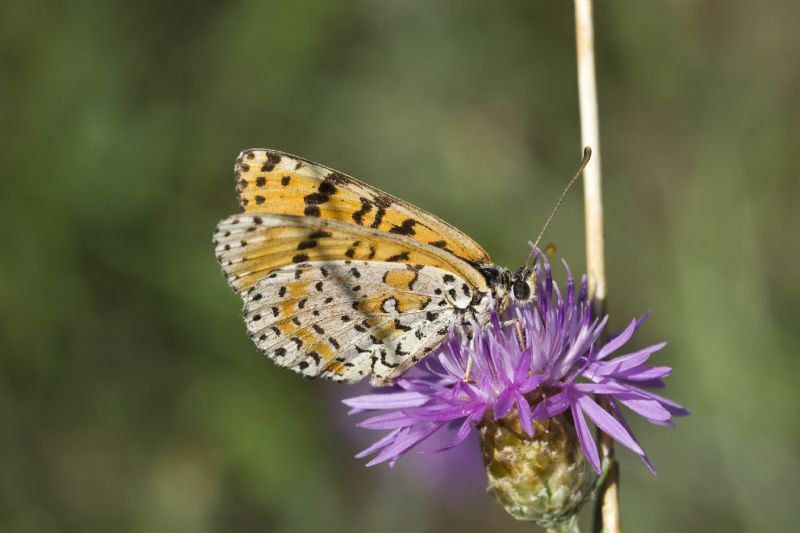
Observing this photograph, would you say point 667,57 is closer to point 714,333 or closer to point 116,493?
point 714,333

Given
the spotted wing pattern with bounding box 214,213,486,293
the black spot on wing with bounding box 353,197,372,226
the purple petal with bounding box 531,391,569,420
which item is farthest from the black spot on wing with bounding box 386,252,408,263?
the purple petal with bounding box 531,391,569,420

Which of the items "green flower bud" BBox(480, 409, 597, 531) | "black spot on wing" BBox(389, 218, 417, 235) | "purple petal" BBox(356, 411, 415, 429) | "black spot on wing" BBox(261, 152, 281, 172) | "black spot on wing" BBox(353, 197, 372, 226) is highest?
"black spot on wing" BBox(261, 152, 281, 172)

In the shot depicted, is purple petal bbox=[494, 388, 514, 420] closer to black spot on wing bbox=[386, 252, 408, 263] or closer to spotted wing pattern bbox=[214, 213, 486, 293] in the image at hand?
spotted wing pattern bbox=[214, 213, 486, 293]

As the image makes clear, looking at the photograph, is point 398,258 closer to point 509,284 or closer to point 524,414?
point 509,284

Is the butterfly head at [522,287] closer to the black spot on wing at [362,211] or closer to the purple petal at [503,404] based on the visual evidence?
the purple petal at [503,404]

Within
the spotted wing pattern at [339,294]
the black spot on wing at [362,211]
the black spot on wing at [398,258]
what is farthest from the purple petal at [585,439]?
the black spot on wing at [362,211]

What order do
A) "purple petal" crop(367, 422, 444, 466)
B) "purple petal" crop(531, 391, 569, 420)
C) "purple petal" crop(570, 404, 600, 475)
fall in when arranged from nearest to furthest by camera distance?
"purple petal" crop(570, 404, 600, 475) < "purple petal" crop(531, 391, 569, 420) < "purple petal" crop(367, 422, 444, 466)

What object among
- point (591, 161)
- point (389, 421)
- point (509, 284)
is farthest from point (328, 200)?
point (591, 161)
